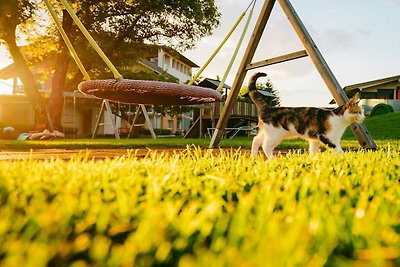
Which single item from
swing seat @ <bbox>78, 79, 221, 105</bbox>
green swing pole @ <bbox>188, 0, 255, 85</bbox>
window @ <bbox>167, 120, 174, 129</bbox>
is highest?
green swing pole @ <bbox>188, 0, 255, 85</bbox>

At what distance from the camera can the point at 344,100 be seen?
5.22 metres

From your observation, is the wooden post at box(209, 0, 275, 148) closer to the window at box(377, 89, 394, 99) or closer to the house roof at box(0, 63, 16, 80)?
the window at box(377, 89, 394, 99)

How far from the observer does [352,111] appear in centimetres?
489

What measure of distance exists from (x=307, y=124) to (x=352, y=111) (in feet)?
1.67

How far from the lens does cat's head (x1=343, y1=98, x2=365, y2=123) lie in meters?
4.89

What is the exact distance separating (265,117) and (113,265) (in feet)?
15.1

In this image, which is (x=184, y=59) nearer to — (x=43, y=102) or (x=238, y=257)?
(x=43, y=102)

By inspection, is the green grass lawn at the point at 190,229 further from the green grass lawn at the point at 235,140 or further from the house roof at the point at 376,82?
the house roof at the point at 376,82

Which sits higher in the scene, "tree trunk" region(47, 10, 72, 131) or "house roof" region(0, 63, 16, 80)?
"house roof" region(0, 63, 16, 80)

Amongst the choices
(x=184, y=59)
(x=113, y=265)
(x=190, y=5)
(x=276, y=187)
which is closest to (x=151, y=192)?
(x=276, y=187)

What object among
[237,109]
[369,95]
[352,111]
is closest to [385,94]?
[369,95]

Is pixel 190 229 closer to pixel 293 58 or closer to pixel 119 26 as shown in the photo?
pixel 293 58

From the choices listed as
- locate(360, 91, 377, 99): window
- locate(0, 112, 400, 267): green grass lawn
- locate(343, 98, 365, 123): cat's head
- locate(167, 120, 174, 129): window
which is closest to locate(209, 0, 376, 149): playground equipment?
locate(343, 98, 365, 123): cat's head

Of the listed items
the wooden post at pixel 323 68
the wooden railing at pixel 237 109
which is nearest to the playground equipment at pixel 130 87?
the wooden post at pixel 323 68
